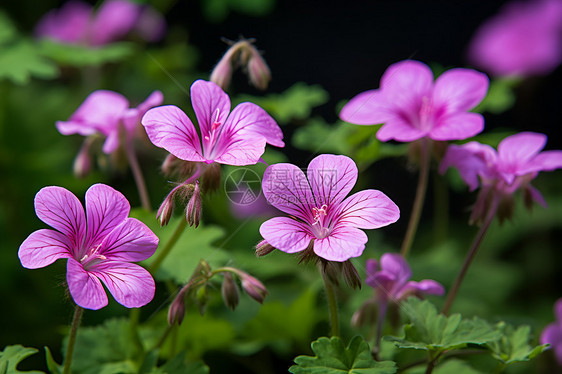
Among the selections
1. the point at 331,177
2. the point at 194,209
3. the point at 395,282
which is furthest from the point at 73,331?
the point at 395,282

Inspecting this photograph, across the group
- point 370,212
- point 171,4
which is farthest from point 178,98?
point 370,212

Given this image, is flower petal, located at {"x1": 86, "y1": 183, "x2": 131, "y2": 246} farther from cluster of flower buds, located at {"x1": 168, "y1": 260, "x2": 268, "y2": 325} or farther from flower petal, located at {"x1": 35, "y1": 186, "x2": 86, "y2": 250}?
cluster of flower buds, located at {"x1": 168, "y1": 260, "x2": 268, "y2": 325}

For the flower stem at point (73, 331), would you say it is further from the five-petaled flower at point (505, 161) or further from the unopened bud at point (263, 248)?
the five-petaled flower at point (505, 161)

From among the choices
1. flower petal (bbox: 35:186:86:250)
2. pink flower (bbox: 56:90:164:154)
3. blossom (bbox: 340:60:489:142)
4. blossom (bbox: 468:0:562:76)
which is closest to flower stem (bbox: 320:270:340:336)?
blossom (bbox: 340:60:489:142)

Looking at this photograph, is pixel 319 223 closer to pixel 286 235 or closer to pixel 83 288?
pixel 286 235

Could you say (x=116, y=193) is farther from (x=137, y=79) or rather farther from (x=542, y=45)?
(x=542, y=45)

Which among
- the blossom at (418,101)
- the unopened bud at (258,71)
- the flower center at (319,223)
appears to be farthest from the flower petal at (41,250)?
the blossom at (418,101)

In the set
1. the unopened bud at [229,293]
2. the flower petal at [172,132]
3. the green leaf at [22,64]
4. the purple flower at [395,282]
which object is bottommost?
the unopened bud at [229,293]
